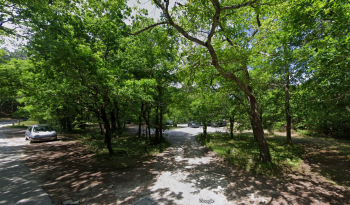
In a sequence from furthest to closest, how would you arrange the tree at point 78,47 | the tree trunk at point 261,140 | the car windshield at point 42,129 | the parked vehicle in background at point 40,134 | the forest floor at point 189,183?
the car windshield at point 42,129
the parked vehicle in background at point 40,134
the tree trunk at point 261,140
the tree at point 78,47
the forest floor at point 189,183

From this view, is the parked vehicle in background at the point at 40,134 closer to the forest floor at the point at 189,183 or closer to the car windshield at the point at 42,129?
the car windshield at the point at 42,129

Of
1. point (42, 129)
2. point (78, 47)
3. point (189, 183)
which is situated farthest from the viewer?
point (42, 129)

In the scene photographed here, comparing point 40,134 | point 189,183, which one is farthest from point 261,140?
point 40,134

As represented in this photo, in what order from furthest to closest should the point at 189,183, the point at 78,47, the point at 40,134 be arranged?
the point at 40,134, the point at 78,47, the point at 189,183

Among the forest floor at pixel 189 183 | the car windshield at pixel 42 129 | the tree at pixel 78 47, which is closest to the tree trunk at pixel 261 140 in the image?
the forest floor at pixel 189 183

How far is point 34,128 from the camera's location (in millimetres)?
12180

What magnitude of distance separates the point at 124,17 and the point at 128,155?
924 centimetres

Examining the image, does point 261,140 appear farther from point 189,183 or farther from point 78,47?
point 78,47

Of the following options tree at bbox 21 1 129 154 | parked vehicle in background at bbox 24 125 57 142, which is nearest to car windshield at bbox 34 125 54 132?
parked vehicle in background at bbox 24 125 57 142

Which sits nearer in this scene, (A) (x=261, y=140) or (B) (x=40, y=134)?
(A) (x=261, y=140)

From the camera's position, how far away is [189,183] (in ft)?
16.3

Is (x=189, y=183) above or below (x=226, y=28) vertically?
below

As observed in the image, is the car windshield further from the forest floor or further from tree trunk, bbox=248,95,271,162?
tree trunk, bbox=248,95,271,162

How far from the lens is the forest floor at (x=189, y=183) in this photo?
3.97 meters
